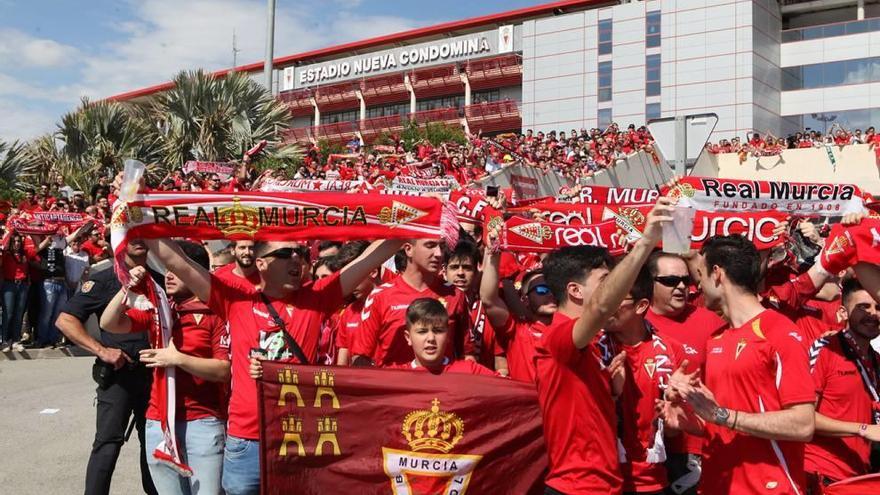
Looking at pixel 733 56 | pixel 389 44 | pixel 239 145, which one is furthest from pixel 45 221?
pixel 389 44

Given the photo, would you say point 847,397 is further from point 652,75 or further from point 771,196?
point 652,75

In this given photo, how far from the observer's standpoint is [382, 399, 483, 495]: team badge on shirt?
436 cm

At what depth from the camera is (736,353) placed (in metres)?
3.67

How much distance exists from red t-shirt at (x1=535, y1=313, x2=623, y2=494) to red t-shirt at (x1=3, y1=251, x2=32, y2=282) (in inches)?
489

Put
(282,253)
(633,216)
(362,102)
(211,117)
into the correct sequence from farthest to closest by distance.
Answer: (362,102) → (211,117) → (633,216) → (282,253)

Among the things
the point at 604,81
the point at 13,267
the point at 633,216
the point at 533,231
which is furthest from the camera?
the point at 604,81

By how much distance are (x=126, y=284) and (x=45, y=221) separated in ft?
33.9

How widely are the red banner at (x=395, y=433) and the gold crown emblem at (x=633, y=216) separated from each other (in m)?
2.90

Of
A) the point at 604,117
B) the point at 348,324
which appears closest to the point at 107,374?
the point at 348,324

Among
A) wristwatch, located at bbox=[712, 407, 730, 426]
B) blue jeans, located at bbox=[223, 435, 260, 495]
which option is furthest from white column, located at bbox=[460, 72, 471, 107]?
wristwatch, located at bbox=[712, 407, 730, 426]

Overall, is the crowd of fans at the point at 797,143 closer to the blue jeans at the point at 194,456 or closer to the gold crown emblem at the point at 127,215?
the blue jeans at the point at 194,456

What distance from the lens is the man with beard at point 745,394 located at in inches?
136

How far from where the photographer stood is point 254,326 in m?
4.63

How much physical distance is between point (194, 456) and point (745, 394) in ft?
10.0
